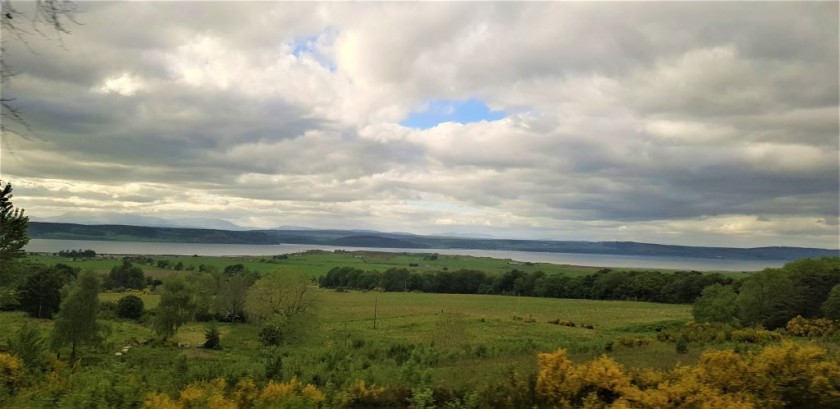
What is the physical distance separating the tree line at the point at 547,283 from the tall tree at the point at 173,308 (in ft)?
224

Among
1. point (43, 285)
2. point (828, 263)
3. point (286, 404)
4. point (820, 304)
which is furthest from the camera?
point (43, 285)

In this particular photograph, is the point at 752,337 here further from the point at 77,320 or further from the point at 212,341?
the point at 77,320

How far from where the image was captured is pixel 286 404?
30.2ft

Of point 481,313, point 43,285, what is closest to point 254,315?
point 43,285

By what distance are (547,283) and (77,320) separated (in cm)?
8531

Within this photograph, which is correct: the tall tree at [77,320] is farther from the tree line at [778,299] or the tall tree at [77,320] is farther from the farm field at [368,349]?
the tree line at [778,299]

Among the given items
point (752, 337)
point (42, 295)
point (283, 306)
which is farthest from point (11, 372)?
point (42, 295)

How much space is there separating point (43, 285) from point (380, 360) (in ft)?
171

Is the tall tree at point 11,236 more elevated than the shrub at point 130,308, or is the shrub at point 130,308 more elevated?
the tall tree at point 11,236

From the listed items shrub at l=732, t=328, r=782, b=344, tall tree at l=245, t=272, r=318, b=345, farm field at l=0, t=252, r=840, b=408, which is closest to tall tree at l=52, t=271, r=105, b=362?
farm field at l=0, t=252, r=840, b=408

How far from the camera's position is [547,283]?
10569 centimetres

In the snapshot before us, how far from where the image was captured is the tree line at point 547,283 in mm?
91688

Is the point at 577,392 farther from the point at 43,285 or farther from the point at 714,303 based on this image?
the point at 43,285

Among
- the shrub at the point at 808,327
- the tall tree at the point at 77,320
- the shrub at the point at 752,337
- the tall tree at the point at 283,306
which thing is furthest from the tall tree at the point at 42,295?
the shrub at the point at 808,327
